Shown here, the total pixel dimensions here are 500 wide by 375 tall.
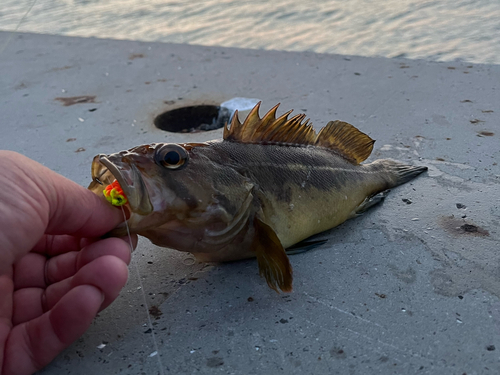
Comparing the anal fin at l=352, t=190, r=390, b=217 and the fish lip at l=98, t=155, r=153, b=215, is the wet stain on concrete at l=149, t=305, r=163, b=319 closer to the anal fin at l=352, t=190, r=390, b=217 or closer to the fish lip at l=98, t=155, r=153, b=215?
the fish lip at l=98, t=155, r=153, b=215

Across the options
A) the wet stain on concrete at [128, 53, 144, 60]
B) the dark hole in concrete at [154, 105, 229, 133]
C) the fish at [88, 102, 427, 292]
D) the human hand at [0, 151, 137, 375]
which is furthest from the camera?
the wet stain on concrete at [128, 53, 144, 60]

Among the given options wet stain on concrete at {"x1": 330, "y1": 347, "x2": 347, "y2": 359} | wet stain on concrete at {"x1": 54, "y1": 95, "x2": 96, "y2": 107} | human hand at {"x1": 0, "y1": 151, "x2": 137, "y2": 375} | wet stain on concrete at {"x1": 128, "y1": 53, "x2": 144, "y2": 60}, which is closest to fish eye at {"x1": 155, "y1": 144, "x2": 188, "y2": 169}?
human hand at {"x1": 0, "y1": 151, "x2": 137, "y2": 375}

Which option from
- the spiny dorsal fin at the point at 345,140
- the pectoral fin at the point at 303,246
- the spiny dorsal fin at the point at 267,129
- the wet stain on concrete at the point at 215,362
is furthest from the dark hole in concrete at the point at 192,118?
the wet stain on concrete at the point at 215,362

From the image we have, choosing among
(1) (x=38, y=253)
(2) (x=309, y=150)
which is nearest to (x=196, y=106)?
(2) (x=309, y=150)

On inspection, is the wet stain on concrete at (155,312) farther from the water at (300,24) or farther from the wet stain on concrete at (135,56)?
the water at (300,24)

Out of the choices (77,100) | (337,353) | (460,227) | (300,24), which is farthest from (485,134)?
(300,24)
